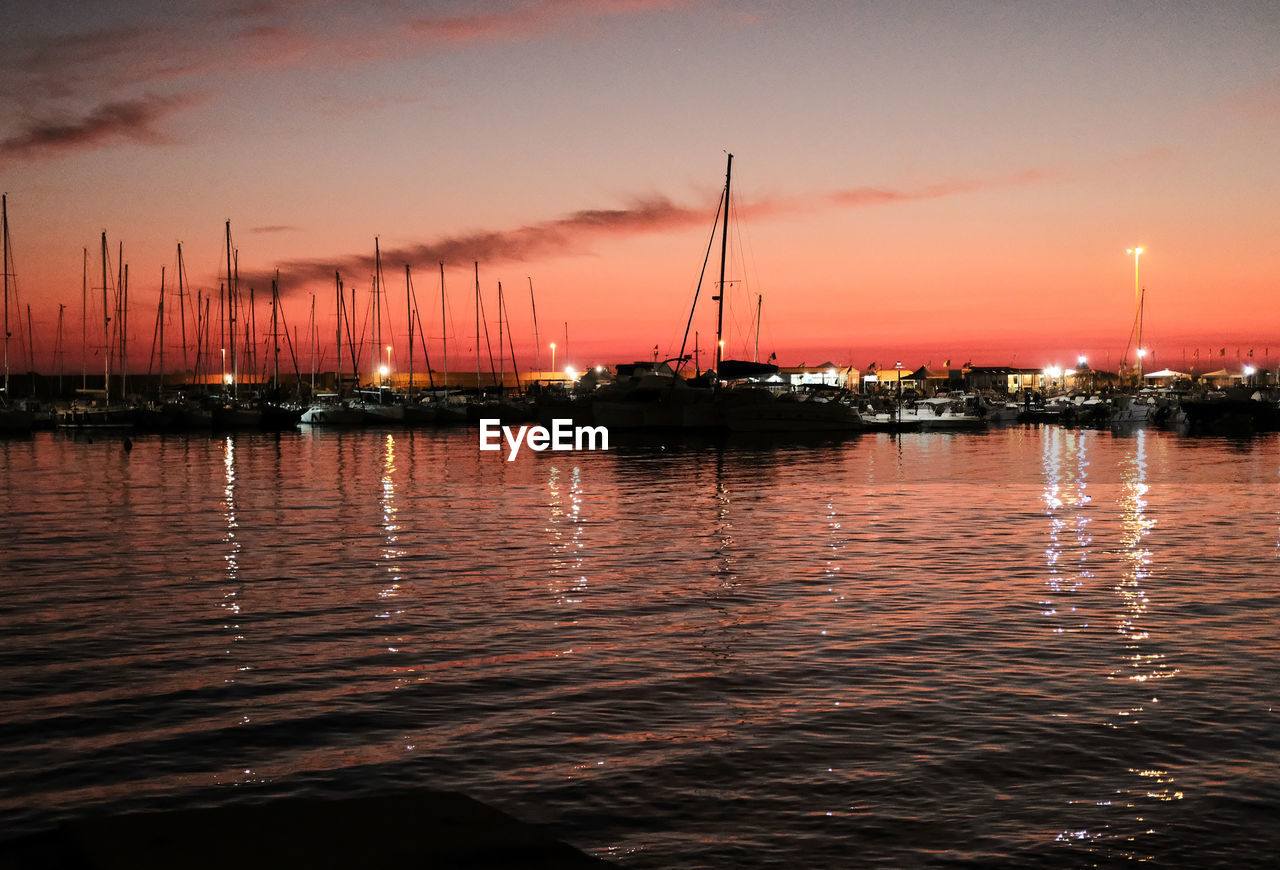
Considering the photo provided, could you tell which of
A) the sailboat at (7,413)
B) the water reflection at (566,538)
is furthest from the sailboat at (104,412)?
the water reflection at (566,538)

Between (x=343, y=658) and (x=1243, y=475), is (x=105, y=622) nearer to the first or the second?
(x=343, y=658)

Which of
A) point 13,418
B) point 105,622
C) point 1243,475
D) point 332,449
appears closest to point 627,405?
point 332,449

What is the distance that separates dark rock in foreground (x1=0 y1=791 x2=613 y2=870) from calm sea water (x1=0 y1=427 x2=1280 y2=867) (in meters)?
2.22

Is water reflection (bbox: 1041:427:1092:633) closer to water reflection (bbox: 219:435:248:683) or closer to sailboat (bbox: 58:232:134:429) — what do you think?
water reflection (bbox: 219:435:248:683)

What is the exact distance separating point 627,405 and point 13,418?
5284cm

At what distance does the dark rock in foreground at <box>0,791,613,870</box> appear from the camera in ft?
17.3

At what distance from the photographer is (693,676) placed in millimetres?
12695

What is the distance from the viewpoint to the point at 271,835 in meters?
5.65

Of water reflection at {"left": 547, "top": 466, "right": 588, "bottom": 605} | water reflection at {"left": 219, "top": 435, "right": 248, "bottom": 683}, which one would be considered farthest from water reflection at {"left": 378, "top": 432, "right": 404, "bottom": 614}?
water reflection at {"left": 547, "top": 466, "right": 588, "bottom": 605}

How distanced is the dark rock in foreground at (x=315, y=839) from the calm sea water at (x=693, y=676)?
87.3 inches

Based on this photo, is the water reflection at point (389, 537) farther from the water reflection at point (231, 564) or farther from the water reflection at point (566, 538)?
the water reflection at point (566, 538)

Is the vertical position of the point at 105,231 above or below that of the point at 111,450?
above

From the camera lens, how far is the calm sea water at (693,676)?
849 centimetres

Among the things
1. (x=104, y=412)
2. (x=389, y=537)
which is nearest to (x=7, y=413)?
(x=104, y=412)
